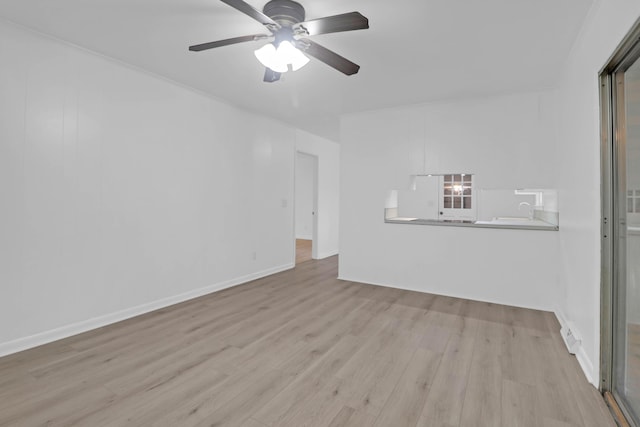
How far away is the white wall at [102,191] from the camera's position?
2459 millimetres

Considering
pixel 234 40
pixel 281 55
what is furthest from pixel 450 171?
pixel 234 40

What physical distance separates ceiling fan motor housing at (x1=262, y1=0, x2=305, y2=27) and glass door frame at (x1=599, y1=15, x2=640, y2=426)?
73.8 inches

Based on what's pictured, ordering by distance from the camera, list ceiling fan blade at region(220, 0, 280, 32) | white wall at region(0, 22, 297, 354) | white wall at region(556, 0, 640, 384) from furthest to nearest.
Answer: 1. white wall at region(0, 22, 297, 354)
2. white wall at region(556, 0, 640, 384)
3. ceiling fan blade at region(220, 0, 280, 32)

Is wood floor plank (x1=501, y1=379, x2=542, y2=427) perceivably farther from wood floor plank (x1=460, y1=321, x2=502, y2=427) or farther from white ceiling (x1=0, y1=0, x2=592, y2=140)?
white ceiling (x1=0, y1=0, x2=592, y2=140)

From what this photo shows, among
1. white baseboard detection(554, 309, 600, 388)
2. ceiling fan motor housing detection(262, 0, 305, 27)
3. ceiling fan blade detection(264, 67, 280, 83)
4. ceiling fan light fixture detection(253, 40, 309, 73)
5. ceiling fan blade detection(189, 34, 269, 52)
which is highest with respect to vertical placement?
ceiling fan motor housing detection(262, 0, 305, 27)

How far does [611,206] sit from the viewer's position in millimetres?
1883

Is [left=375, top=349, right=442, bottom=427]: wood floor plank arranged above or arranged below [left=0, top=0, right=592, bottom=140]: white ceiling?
below

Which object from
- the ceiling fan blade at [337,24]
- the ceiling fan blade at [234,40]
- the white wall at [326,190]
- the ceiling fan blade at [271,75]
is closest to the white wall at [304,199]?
the white wall at [326,190]

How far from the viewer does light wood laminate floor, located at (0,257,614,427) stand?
177cm

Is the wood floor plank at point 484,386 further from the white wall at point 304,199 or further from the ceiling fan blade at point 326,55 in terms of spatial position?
the white wall at point 304,199

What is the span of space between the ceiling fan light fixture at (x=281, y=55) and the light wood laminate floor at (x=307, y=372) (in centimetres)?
215

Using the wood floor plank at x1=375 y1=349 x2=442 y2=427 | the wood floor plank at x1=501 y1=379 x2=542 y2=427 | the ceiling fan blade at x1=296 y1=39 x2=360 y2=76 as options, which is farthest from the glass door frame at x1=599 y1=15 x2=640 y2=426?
the ceiling fan blade at x1=296 y1=39 x2=360 y2=76

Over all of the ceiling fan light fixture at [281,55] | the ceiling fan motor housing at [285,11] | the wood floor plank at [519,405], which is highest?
the ceiling fan motor housing at [285,11]

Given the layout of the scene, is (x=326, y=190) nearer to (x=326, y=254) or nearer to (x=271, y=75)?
(x=326, y=254)
